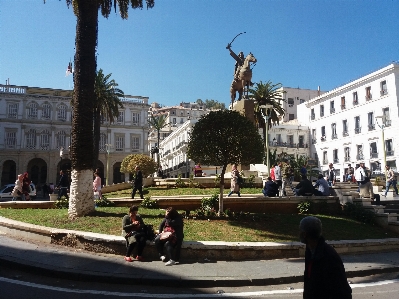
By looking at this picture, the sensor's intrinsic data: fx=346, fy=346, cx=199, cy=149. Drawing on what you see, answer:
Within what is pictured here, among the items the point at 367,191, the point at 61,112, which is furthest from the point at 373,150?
the point at 61,112

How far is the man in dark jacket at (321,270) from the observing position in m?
2.83

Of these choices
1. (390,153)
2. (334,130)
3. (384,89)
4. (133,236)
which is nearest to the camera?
(133,236)

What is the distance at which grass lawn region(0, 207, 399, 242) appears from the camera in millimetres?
9383

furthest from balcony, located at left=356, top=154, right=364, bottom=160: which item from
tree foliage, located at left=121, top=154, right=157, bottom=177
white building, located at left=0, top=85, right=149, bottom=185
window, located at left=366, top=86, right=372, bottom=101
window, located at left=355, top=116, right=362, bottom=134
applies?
white building, located at left=0, top=85, right=149, bottom=185

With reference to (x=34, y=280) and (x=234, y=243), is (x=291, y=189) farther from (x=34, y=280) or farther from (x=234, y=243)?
(x=34, y=280)

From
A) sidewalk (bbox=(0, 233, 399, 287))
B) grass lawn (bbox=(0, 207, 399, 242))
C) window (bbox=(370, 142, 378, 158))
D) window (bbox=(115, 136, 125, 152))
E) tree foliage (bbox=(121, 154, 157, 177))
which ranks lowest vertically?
sidewalk (bbox=(0, 233, 399, 287))

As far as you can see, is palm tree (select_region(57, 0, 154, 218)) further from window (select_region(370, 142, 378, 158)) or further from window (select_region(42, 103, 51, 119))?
window (select_region(42, 103, 51, 119))

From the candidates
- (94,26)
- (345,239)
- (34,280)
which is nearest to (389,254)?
(345,239)

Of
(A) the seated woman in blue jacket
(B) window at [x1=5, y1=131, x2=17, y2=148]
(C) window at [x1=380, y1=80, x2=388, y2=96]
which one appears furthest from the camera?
(B) window at [x1=5, y1=131, x2=17, y2=148]

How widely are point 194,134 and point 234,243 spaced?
4247 millimetres

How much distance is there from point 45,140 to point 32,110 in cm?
499

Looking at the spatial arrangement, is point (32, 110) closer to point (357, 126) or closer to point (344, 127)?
point (344, 127)

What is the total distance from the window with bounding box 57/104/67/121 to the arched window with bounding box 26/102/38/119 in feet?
10.8

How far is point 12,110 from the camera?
51969mm
